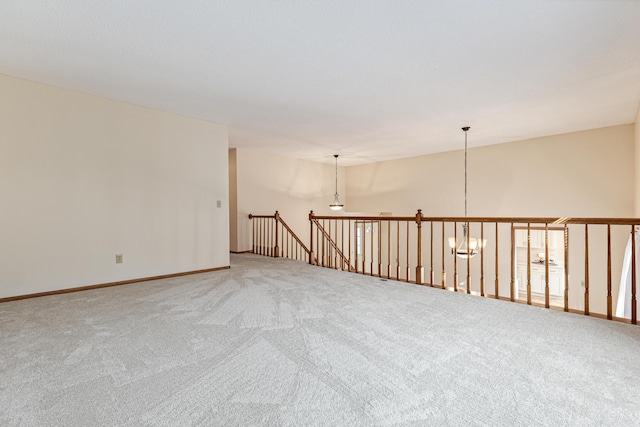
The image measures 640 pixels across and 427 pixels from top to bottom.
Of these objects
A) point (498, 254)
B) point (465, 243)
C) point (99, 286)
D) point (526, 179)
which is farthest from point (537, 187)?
point (99, 286)

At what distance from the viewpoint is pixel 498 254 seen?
5180 millimetres

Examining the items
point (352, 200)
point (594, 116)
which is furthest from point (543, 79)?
point (352, 200)

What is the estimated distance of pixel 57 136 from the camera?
140 inches

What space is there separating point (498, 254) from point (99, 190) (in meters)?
6.06

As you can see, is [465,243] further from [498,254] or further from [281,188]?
[281,188]

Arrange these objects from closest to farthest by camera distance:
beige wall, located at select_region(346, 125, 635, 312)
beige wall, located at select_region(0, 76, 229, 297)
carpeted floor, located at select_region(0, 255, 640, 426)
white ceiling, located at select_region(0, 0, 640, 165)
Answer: carpeted floor, located at select_region(0, 255, 640, 426), white ceiling, located at select_region(0, 0, 640, 165), beige wall, located at select_region(0, 76, 229, 297), beige wall, located at select_region(346, 125, 635, 312)

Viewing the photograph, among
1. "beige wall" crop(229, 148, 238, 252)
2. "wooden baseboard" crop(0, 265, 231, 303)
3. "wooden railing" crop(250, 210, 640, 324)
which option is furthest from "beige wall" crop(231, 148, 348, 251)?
"wooden baseboard" crop(0, 265, 231, 303)

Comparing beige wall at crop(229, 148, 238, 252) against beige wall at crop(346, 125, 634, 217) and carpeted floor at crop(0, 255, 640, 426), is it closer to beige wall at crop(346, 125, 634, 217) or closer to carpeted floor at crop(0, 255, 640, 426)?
carpeted floor at crop(0, 255, 640, 426)

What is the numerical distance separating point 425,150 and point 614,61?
4276 millimetres

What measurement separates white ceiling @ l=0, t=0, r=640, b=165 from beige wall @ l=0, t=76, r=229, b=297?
34 cm

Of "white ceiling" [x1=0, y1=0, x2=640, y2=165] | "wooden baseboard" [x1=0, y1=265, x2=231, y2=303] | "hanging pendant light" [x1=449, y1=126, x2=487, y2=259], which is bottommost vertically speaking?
"wooden baseboard" [x1=0, y1=265, x2=231, y2=303]

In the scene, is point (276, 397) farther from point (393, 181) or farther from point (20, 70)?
point (393, 181)

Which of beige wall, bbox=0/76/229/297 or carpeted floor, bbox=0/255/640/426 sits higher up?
beige wall, bbox=0/76/229/297

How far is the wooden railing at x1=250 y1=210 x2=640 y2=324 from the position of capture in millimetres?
3191
